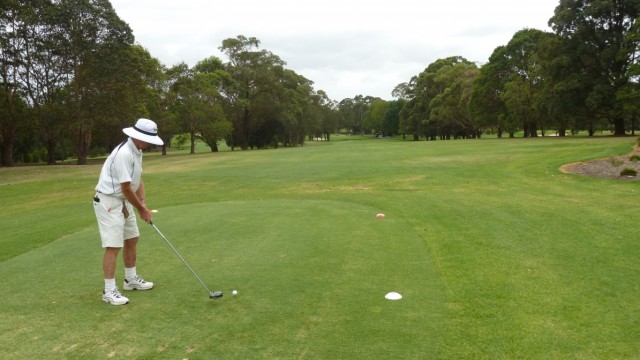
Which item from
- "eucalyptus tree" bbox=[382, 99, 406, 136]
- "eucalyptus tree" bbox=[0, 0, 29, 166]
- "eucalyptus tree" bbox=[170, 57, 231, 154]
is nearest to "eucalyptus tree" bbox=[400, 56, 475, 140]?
"eucalyptus tree" bbox=[382, 99, 406, 136]

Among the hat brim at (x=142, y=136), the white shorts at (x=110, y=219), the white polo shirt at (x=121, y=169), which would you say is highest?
the hat brim at (x=142, y=136)

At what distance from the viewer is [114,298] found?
5.54 meters

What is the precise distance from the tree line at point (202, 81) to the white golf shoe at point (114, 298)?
41.3 metres

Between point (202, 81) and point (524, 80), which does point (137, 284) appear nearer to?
point (202, 81)

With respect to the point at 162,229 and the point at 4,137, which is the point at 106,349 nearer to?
the point at 162,229

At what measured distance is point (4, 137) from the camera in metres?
43.1

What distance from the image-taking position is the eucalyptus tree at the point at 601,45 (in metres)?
45.8

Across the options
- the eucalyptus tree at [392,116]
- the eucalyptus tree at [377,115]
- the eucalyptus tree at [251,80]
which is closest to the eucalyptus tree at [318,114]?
the eucalyptus tree at [377,115]

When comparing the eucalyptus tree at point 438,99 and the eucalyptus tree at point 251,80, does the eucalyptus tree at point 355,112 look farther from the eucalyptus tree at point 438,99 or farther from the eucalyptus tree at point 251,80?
the eucalyptus tree at point 251,80

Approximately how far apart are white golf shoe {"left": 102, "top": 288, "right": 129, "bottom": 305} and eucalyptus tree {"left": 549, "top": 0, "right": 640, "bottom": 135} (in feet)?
165

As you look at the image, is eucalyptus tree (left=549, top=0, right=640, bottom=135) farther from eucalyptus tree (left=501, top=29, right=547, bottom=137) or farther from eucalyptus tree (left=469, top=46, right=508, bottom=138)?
eucalyptus tree (left=469, top=46, right=508, bottom=138)

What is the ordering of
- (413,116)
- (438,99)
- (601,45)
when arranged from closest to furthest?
1. (601,45)
2. (438,99)
3. (413,116)

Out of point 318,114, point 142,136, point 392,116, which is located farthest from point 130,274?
point 392,116

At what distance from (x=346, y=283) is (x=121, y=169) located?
3199 mm
